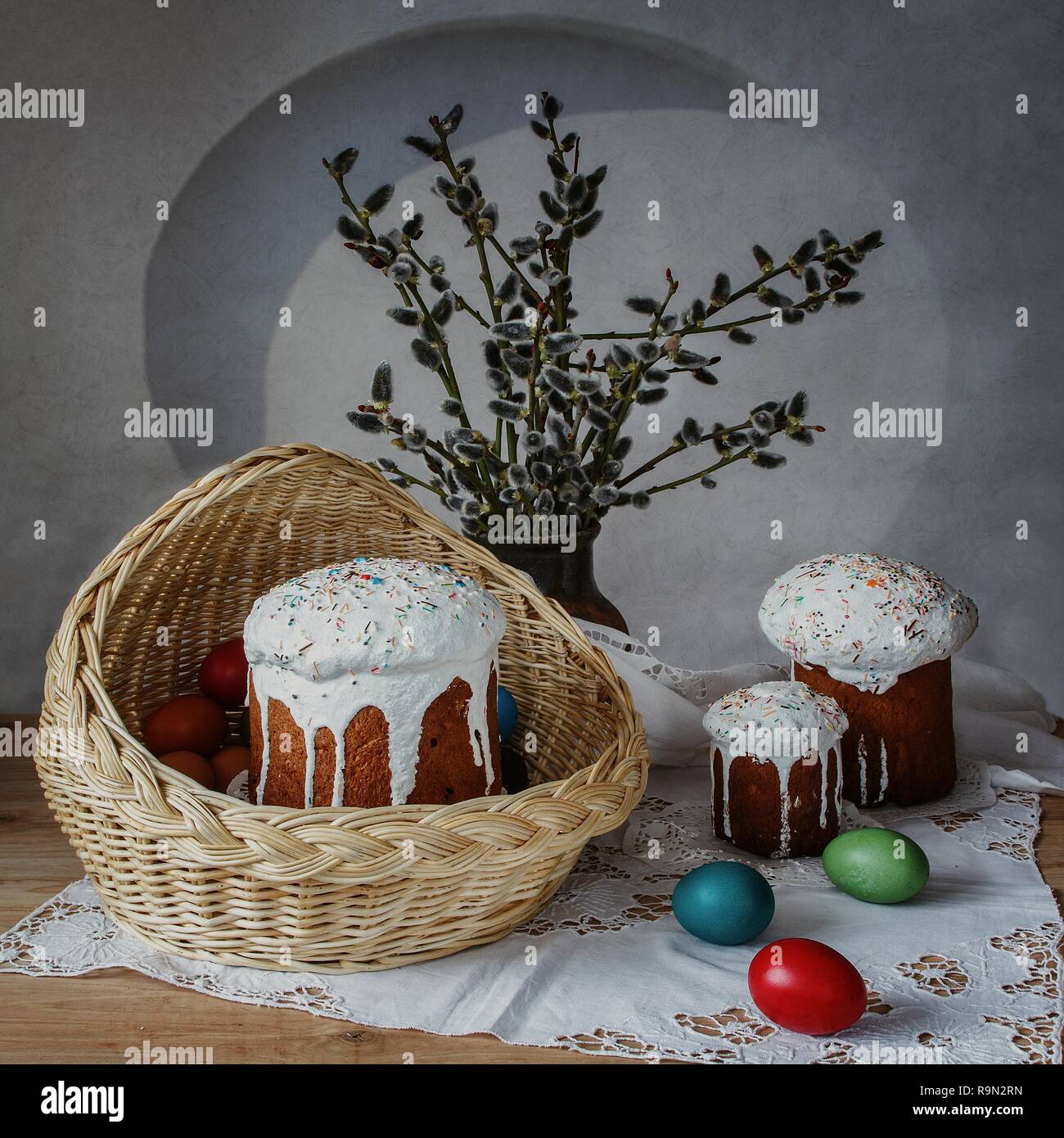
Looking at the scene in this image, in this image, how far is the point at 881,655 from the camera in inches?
50.2

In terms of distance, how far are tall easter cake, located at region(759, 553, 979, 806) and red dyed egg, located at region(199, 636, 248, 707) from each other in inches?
25.3

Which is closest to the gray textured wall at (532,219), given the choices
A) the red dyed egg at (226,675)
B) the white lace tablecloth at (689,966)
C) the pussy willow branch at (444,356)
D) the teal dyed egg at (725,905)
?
the pussy willow branch at (444,356)

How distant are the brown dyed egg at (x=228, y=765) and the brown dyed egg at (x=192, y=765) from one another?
0.7 inches

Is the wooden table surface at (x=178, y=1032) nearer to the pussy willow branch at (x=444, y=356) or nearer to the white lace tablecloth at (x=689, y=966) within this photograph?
the white lace tablecloth at (x=689, y=966)

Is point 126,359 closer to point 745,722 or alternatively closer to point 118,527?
point 118,527

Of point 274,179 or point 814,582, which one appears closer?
point 814,582

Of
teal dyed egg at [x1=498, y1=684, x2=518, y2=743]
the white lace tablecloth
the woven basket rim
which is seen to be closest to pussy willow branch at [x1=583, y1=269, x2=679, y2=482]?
the woven basket rim

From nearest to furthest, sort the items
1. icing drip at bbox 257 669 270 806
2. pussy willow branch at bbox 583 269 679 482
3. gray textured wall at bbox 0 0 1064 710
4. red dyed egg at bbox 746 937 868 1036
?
red dyed egg at bbox 746 937 868 1036 → icing drip at bbox 257 669 270 806 → pussy willow branch at bbox 583 269 679 482 → gray textured wall at bbox 0 0 1064 710

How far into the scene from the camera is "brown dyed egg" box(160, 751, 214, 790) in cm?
119

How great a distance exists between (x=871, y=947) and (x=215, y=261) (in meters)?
1.92

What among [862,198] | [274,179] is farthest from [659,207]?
[274,179]

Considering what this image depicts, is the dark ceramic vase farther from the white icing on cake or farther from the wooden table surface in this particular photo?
the wooden table surface
